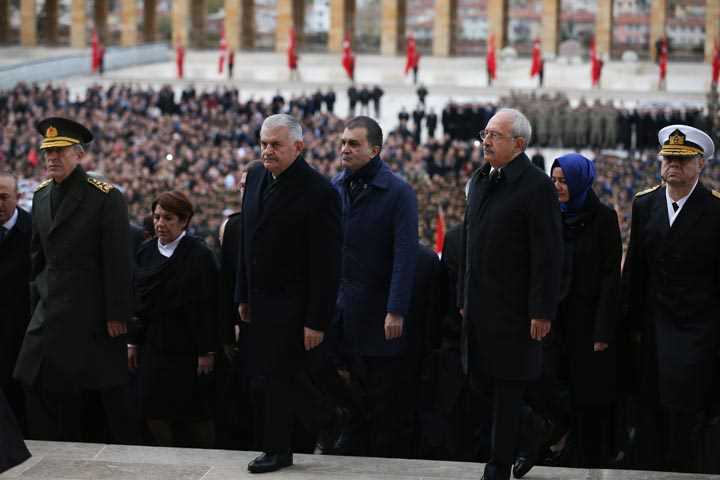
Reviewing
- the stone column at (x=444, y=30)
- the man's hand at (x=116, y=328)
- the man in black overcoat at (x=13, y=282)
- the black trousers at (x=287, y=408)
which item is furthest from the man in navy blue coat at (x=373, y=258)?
the stone column at (x=444, y=30)

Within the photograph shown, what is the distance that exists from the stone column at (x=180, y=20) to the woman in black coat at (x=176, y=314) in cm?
5556

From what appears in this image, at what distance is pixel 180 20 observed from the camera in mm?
62062

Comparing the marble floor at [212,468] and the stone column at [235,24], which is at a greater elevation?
the stone column at [235,24]

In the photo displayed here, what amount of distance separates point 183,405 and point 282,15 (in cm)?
5524

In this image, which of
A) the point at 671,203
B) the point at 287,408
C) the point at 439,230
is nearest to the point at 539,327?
the point at 671,203

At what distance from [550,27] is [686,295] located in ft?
172

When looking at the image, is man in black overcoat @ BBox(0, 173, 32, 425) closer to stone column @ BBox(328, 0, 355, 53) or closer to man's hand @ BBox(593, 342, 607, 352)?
man's hand @ BBox(593, 342, 607, 352)

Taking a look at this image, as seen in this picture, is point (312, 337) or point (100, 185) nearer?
point (312, 337)

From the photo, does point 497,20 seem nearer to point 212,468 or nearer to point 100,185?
point 100,185

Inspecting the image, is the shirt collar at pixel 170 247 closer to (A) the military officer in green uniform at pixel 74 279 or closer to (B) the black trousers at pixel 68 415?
(A) the military officer in green uniform at pixel 74 279

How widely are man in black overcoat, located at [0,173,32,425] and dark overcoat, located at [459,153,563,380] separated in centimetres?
260

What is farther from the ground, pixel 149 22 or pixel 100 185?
pixel 149 22

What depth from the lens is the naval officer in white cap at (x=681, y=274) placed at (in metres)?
6.55

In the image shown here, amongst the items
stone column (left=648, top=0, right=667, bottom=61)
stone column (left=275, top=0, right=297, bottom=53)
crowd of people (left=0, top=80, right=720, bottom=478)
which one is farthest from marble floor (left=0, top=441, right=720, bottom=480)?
stone column (left=275, top=0, right=297, bottom=53)
